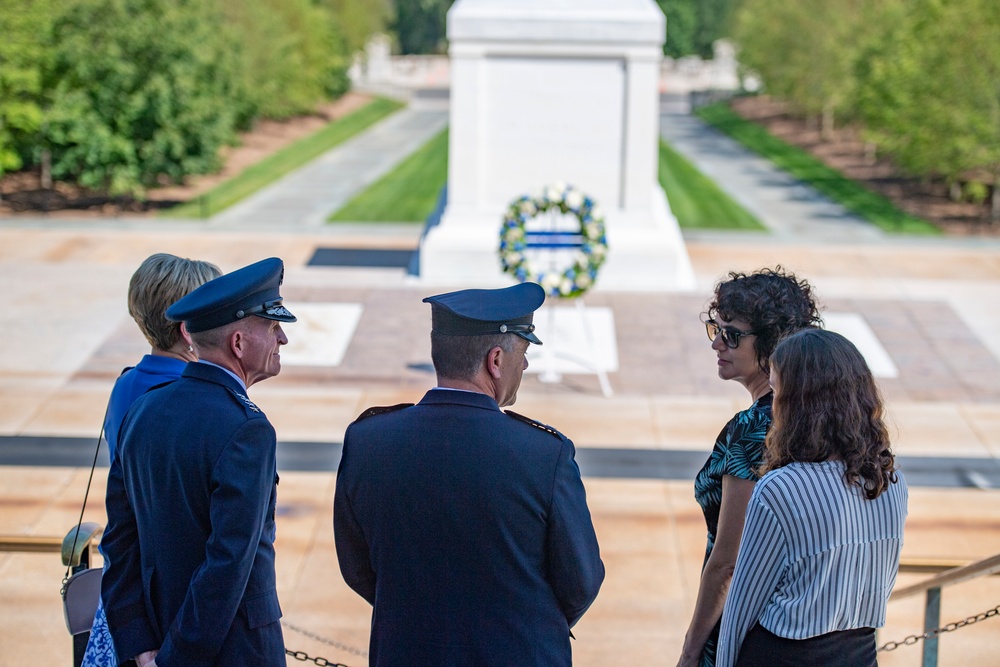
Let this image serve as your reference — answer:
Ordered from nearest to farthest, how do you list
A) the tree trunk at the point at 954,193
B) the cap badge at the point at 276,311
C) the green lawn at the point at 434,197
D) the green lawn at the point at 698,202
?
the cap badge at the point at 276,311 → the green lawn at the point at 698,202 → the green lawn at the point at 434,197 → the tree trunk at the point at 954,193

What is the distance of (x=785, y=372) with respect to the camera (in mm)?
2918

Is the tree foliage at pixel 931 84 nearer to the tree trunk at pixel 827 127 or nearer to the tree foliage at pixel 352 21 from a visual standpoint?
the tree trunk at pixel 827 127

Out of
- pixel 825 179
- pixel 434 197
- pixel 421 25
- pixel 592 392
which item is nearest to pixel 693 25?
pixel 421 25

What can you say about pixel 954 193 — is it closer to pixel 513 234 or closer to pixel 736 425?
pixel 513 234

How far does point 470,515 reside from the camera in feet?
9.07

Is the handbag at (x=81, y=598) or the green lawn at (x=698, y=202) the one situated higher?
the handbag at (x=81, y=598)

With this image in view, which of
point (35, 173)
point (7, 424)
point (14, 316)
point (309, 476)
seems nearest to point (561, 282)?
point (309, 476)

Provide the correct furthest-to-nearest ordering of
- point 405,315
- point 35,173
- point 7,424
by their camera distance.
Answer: point 35,173 < point 405,315 < point 7,424

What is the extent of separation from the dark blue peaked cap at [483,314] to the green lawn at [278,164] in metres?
18.0

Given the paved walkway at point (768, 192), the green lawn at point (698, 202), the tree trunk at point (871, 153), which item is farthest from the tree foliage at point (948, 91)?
the tree trunk at point (871, 153)

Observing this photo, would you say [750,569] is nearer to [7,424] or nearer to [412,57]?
[7,424]

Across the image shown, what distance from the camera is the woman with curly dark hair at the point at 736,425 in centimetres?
319

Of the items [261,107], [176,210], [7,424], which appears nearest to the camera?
[7,424]

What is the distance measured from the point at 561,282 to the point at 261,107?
70.6ft
